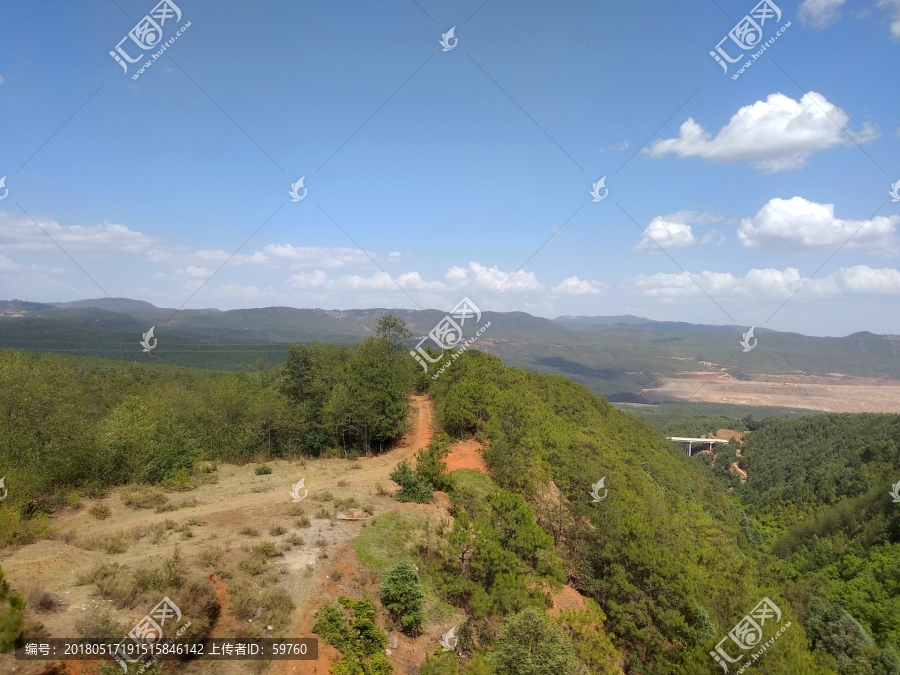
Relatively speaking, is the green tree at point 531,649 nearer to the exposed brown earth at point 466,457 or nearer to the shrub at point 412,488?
the shrub at point 412,488

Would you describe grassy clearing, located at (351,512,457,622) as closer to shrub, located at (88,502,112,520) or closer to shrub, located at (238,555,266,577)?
shrub, located at (238,555,266,577)

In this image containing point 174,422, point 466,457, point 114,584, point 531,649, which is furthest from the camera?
point 174,422

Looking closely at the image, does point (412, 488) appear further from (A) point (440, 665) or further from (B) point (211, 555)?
(A) point (440, 665)

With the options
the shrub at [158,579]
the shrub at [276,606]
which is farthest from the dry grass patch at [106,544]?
the shrub at [276,606]

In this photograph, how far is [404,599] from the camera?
13984 mm

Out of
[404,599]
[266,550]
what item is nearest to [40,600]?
[266,550]

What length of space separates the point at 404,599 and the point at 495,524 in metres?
5.12

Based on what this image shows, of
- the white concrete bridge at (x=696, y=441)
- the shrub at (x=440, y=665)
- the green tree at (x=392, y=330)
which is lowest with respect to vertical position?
the white concrete bridge at (x=696, y=441)

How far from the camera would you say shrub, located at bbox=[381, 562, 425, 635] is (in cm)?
1373

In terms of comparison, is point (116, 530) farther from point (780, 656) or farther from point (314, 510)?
point (780, 656)

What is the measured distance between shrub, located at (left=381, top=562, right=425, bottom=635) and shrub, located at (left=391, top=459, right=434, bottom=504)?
26.8 ft

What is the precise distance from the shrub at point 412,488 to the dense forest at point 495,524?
0.11 metres

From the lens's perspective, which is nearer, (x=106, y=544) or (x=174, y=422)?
(x=106, y=544)

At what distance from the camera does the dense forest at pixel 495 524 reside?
48.2ft
